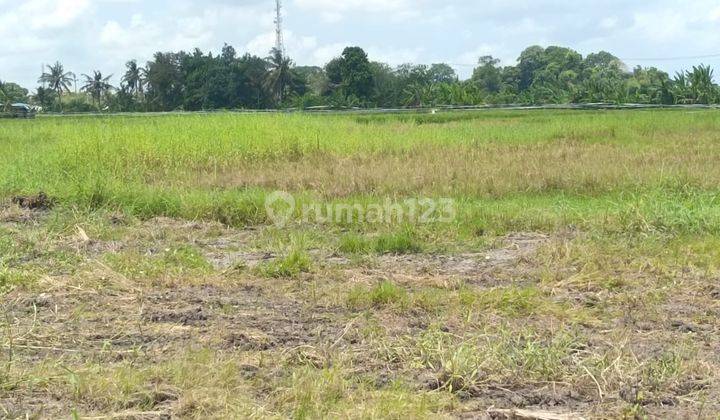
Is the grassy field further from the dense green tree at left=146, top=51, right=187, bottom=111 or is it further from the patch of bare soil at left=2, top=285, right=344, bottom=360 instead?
the dense green tree at left=146, top=51, right=187, bottom=111

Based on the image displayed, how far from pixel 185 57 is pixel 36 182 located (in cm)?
3857

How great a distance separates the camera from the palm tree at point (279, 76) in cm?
4169

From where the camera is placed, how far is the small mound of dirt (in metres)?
7.42

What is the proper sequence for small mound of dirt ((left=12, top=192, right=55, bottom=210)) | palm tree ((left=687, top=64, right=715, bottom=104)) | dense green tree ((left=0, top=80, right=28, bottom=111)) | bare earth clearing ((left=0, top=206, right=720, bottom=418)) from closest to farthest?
bare earth clearing ((left=0, top=206, right=720, bottom=418)) < small mound of dirt ((left=12, top=192, right=55, bottom=210)) < palm tree ((left=687, top=64, right=715, bottom=104)) < dense green tree ((left=0, top=80, right=28, bottom=111))

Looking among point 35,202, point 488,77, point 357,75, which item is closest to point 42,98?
point 357,75

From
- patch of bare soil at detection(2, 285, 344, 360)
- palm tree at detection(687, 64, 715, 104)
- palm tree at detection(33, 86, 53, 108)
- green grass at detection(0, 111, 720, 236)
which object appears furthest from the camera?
palm tree at detection(33, 86, 53, 108)

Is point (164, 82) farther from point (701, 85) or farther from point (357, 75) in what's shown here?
point (701, 85)

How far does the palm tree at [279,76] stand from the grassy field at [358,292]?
107 ft

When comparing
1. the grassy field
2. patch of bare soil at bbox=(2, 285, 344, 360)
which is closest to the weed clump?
the grassy field

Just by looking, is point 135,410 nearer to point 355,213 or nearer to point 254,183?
point 355,213

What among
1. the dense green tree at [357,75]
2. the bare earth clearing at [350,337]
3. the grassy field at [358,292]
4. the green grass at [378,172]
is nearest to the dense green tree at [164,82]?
the dense green tree at [357,75]

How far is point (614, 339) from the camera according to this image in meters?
3.56

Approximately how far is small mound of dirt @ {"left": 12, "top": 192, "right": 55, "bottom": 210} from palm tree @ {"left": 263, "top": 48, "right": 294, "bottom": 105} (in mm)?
34530

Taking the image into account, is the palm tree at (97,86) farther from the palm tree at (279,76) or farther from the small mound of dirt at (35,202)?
the small mound of dirt at (35,202)
